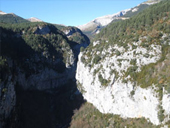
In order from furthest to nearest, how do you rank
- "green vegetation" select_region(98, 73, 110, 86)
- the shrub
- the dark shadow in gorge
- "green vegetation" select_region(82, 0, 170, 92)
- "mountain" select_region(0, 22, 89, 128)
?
the shrub, the dark shadow in gorge, "green vegetation" select_region(98, 73, 110, 86), "mountain" select_region(0, 22, 89, 128), "green vegetation" select_region(82, 0, 170, 92)

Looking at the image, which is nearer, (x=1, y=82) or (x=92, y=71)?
(x=1, y=82)

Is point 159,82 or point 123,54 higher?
point 123,54

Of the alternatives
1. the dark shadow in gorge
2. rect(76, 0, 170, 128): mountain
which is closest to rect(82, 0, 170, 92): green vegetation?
rect(76, 0, 170, 128): mountain

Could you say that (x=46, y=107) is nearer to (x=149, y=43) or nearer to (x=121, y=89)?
(x=121, y=89)

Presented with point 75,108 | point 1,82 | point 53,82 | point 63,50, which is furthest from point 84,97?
point 63,50

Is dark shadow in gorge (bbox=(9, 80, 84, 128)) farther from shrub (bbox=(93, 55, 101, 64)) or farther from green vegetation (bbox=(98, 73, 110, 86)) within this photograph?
shrub (bbox=(93, 55, 101, 64))

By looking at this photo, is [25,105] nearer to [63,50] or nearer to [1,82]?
[1,82]
